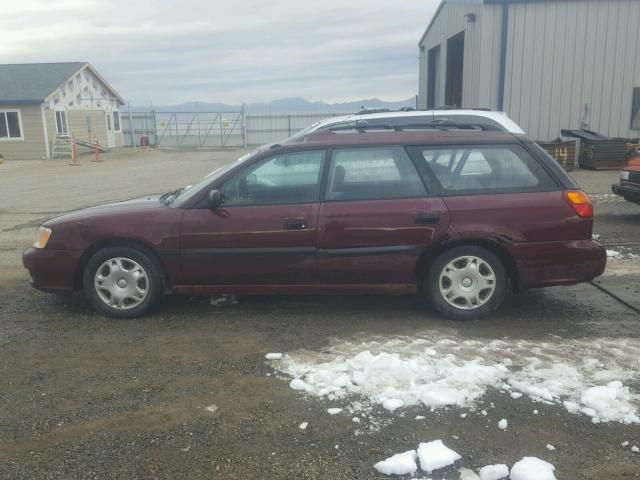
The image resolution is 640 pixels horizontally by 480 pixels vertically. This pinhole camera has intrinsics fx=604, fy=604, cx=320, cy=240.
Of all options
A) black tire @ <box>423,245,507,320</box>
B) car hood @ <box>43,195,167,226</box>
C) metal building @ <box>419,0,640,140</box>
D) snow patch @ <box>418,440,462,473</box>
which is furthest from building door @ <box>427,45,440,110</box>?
snow patch @ <box>418,440,462,473</box>

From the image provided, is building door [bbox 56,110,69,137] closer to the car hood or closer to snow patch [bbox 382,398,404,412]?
the car hood

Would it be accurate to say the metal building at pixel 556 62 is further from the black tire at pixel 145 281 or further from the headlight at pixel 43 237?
the headlight at pixel 43 237

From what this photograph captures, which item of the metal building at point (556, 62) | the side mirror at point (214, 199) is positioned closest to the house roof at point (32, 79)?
the metal building at point (556, 62)

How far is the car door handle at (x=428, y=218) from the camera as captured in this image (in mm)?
4777

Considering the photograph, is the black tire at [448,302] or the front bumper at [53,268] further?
the front bumper at [53,268]

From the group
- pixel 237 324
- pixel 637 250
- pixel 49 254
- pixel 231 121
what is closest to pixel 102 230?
pixel 49 254

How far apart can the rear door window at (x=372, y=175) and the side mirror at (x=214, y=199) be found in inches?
34.6

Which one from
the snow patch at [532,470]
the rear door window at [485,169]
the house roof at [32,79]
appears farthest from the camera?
the house roof at [32,79]

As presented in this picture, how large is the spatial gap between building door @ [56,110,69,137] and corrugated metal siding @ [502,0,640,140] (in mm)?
22194

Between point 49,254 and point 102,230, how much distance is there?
0.54 metres

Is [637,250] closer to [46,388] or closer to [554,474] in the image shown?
[554,474]

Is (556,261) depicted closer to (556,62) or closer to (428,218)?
(428,218)

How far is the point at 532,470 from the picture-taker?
2834 millimetres

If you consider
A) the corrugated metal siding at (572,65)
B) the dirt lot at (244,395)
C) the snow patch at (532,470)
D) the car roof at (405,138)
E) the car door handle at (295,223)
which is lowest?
the dirt lot at (244,395)
